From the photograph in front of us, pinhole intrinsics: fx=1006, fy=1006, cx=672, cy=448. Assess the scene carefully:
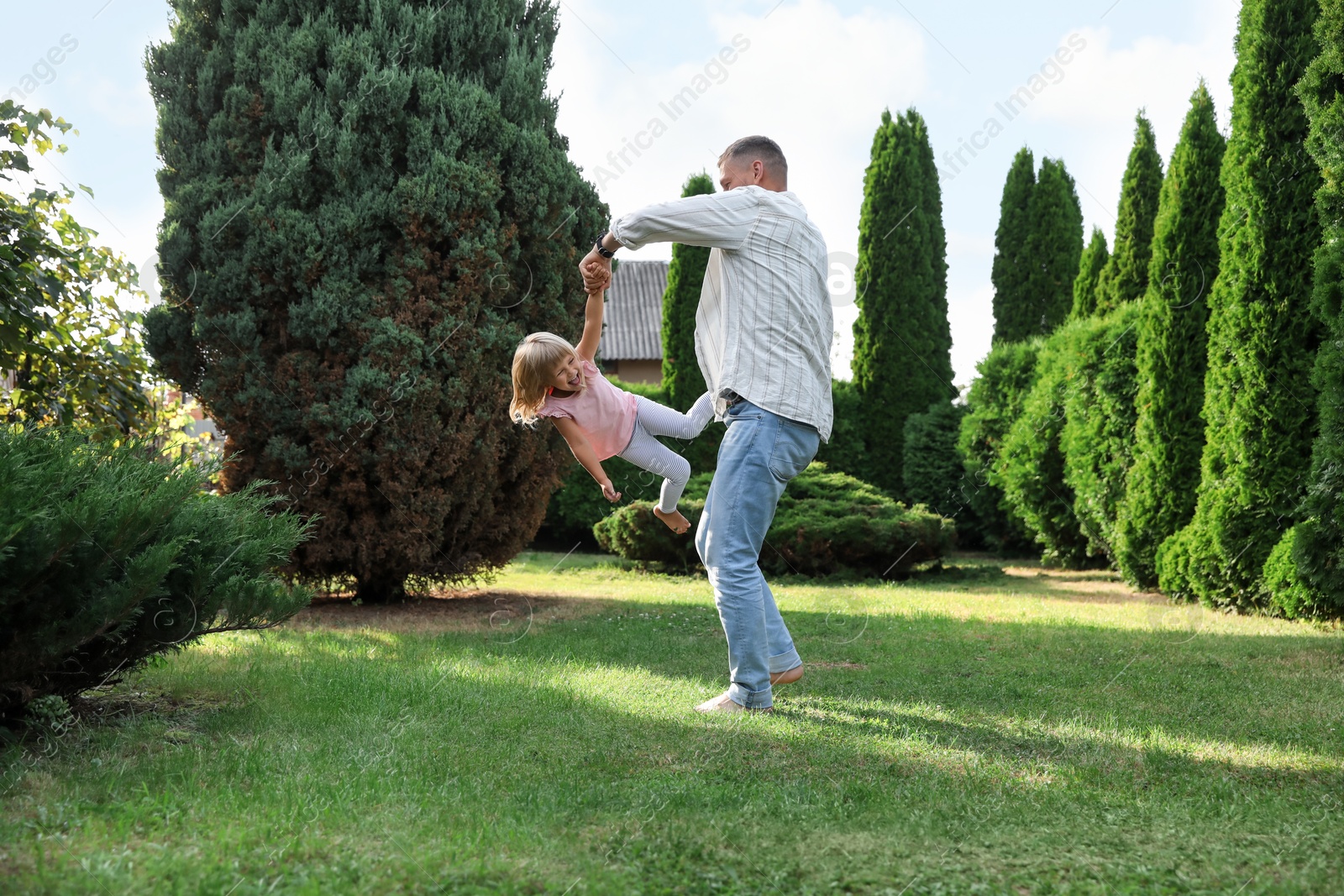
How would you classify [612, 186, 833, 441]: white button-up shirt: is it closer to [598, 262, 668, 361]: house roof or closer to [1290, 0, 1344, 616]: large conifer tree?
[1290, 0, 1344, 616]: large conifer tree

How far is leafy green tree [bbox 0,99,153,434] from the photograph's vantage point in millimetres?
5371

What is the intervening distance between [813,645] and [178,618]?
3635 mm

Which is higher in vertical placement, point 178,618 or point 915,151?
→ point 915,151

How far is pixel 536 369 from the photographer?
15.2 feet

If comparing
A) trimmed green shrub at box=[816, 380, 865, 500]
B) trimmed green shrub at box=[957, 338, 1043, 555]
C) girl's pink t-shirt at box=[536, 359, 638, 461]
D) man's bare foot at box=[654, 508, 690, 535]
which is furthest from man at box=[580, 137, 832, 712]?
trimmed green shrub at box=[816, 380, 865, 500]

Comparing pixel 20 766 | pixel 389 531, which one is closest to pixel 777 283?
pixel 20 766

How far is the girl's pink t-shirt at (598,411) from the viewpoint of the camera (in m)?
4.71

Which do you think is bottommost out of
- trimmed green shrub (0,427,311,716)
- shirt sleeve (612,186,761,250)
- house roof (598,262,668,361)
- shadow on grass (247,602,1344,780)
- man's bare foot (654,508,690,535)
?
shadow on grass (247,602,1344,780)

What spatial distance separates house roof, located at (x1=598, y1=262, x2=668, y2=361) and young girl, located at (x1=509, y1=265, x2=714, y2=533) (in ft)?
82.3

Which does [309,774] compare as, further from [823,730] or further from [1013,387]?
[1013,387]

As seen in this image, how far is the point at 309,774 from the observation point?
313 centimetres

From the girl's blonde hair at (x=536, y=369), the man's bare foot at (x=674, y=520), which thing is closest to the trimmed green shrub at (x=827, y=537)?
the man's bare foot at (x=674, y=520)

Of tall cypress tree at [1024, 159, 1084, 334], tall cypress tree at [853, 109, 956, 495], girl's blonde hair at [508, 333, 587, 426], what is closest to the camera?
girl's blonde hair at [508, 333, 587, 426]

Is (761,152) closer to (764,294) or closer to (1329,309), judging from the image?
(764,294)
